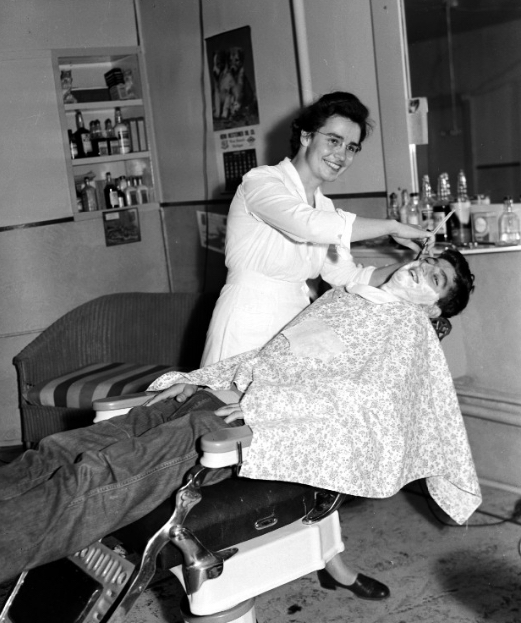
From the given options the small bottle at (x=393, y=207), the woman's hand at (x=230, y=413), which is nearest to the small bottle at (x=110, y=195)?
the small bottle at (x=393, y=207)

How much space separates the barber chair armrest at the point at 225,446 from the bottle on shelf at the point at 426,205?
53.6 inches

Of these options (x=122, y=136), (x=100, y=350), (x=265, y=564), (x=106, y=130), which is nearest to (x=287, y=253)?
(x=265, y=564)

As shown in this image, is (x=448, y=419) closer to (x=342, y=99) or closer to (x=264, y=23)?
(x=342, y=99)

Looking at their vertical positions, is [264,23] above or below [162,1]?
below

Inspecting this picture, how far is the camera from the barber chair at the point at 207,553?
1989 millimetres

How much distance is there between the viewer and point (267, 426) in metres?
2.15

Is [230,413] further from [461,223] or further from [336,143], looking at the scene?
[461,223]

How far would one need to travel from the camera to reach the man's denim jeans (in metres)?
1.88

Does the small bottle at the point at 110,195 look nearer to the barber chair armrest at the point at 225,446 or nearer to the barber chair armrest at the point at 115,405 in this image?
the barber chair armrest at the point at 115,405

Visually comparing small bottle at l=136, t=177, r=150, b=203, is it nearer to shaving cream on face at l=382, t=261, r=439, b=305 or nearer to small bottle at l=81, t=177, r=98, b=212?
small bottle at l=81, t=177, r=98, b=212

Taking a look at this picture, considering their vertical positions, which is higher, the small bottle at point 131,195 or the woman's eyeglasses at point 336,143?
the woman's eyeglasses at point 336,143

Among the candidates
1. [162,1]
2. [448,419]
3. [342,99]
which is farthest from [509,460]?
[162,1]

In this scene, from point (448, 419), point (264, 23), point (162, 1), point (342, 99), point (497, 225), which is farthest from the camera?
point (162, 1)

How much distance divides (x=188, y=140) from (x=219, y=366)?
216 centimetres
